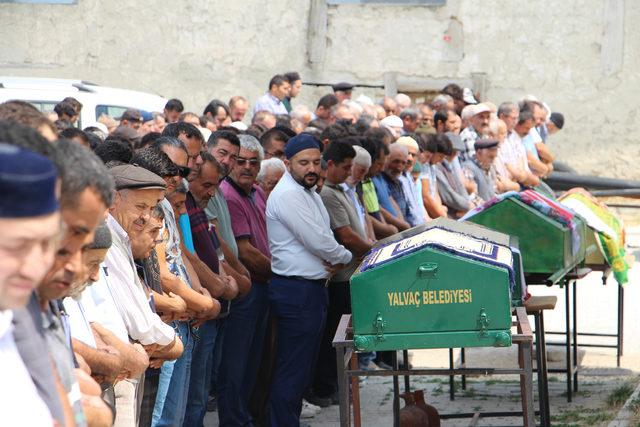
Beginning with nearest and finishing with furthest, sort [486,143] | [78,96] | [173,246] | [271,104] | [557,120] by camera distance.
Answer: [173,246] < [486,143] < [78,96] < [271,104] < [557,120]

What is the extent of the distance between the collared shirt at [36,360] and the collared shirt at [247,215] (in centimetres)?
522

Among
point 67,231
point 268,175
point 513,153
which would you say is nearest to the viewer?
point 67,231

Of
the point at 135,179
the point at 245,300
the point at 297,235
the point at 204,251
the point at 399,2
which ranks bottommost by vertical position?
the point at 245,300

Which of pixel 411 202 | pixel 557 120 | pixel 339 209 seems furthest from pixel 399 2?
pixel 339 209

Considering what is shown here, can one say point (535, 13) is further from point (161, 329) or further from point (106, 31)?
point (161, 329)

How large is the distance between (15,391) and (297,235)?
5473 millimetres

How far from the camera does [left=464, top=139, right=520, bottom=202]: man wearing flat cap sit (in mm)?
13758

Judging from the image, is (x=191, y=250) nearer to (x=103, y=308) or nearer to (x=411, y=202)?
(x=103, y=308)

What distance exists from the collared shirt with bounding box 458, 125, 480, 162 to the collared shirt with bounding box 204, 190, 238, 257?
258 inches

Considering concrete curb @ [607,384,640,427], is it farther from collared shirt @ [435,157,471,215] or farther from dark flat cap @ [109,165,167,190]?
A: dark flat cap @ [109,165,167,190]

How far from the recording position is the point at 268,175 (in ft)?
30.2

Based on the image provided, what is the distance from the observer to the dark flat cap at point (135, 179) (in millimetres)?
5324

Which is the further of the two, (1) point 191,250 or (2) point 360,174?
(2) point 360,174

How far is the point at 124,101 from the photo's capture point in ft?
49.0
